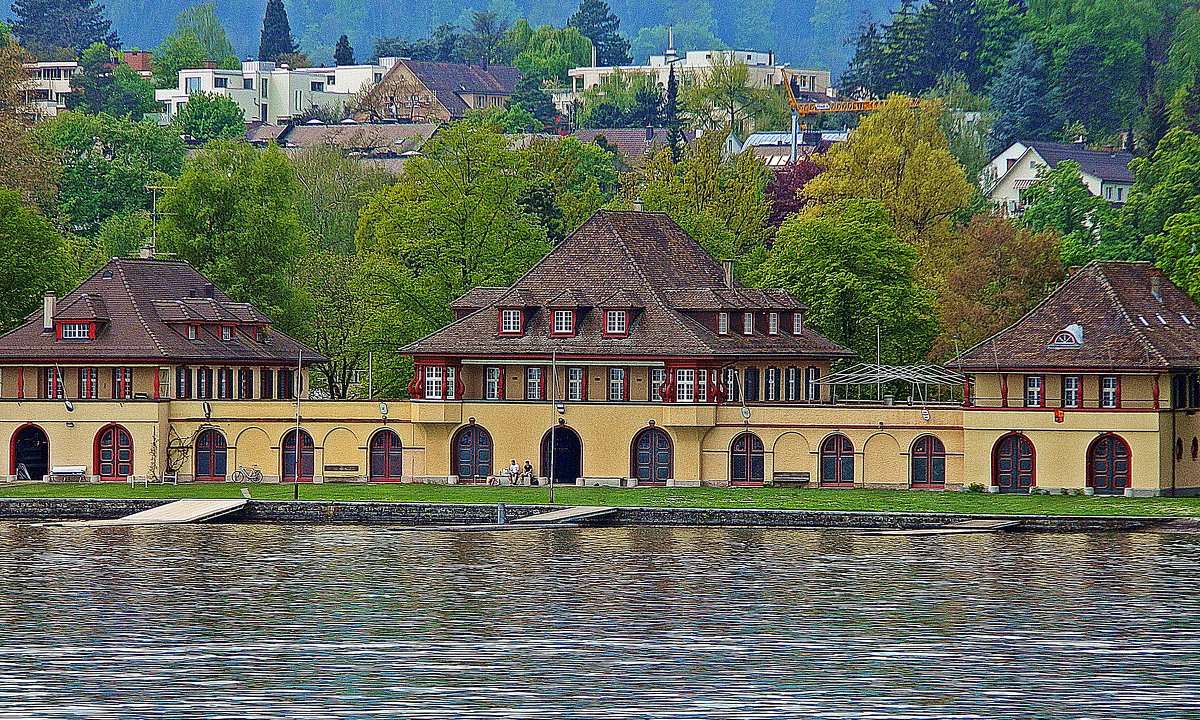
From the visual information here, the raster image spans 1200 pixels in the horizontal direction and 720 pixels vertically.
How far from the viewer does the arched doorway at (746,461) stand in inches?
3839

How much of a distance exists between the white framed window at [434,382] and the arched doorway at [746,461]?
11580mm

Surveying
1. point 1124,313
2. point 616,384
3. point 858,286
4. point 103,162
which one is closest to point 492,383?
point 616,384

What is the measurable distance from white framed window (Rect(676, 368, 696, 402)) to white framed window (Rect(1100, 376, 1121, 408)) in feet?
50.4

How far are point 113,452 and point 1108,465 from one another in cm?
3846

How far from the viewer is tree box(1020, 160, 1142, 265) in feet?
397

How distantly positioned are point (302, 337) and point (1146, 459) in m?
46.2

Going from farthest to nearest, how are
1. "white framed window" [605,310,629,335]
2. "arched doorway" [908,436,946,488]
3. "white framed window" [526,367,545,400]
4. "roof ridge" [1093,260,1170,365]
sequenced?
"white framed window" [526,367,545,400] < "white framed window" [605,310,629,335] < "arched doorway" [908,436,946,488] < "roof ridge" [1093,260,1170,365]

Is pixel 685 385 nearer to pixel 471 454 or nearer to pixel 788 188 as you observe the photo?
pixel 471 454

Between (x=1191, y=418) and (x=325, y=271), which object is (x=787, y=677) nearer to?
(x=1191, y=418)

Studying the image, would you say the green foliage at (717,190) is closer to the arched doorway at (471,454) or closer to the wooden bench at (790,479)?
the arched doorway at (471,454)

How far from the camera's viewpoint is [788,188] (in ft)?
528

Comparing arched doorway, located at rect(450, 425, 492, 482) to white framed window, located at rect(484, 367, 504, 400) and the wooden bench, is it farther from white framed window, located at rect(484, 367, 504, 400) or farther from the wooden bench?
the wooden bench

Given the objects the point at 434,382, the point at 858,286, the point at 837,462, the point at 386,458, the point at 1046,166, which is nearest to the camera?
the point at 837,462

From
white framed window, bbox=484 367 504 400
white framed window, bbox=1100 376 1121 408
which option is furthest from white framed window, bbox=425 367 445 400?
white framed window, bbox=1100 376 1121 408
